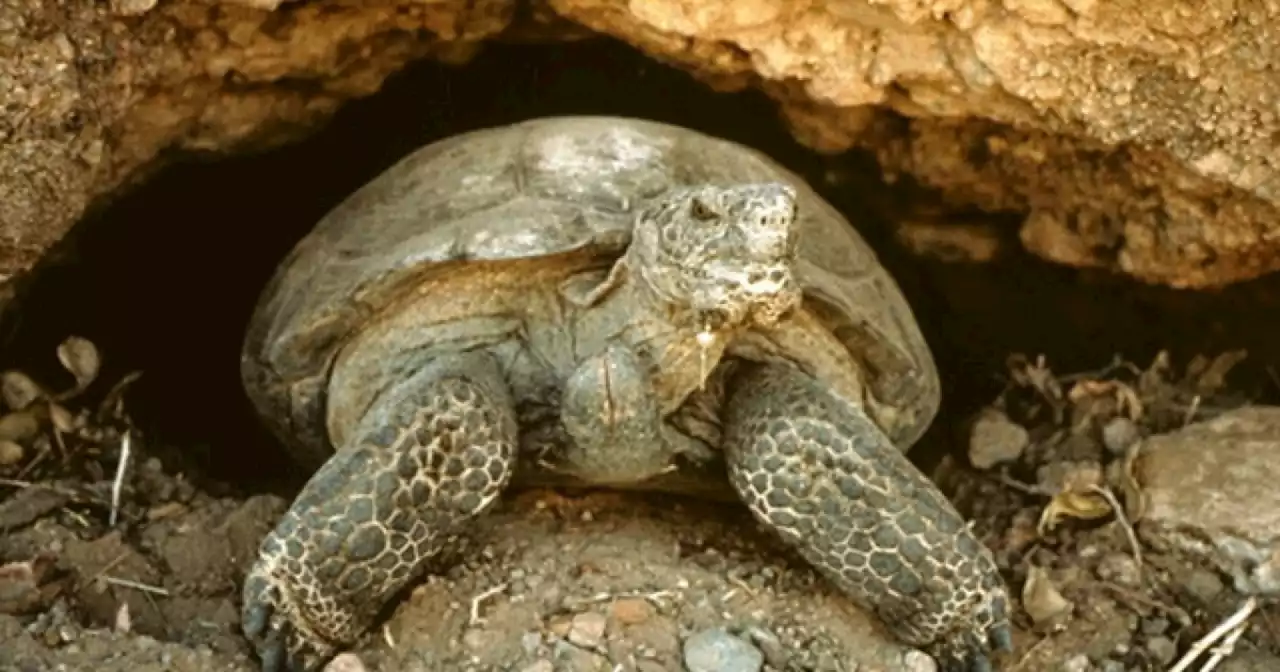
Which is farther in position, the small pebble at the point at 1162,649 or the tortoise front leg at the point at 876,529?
the small pebble at the point at 1162,649

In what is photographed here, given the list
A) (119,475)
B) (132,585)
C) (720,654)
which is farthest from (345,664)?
(119,475)

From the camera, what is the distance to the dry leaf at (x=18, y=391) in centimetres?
333

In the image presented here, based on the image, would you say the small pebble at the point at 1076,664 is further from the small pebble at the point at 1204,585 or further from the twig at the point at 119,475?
the twig at the point at 119,475

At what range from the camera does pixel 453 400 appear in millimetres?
2750

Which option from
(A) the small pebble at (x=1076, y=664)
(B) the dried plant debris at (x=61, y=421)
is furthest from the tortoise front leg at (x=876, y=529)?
(B) the dried plant debris at (x=61, y=421)

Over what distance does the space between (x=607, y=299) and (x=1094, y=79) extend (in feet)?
3.38

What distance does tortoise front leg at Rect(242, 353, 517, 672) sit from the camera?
259cm

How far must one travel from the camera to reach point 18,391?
11.0 feet

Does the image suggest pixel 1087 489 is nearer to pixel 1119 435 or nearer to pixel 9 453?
pixel 1119 435

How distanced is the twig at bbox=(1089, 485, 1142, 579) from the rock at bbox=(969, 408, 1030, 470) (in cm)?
39

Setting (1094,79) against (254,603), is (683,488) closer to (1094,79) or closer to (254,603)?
(254,603)

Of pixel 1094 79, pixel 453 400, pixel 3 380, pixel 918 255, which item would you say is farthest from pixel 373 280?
pixel 918 255

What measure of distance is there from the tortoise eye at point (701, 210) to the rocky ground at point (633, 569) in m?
0.66

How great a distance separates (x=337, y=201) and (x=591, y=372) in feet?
6.12
